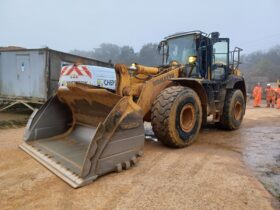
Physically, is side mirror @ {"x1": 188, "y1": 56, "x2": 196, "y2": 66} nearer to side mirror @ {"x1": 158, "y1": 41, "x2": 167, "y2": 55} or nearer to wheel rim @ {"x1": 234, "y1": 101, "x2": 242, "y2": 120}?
side mirror @ {"x1": 158, "y1": 41, "x2": 167, "y2": 55}

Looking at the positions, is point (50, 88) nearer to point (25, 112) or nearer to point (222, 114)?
point (25, 112)

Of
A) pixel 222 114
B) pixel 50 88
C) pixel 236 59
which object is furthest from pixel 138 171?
pixel 50 88

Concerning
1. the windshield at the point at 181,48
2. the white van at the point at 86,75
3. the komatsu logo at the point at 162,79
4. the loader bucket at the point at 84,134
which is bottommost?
the loader bucket at the point at 84,134

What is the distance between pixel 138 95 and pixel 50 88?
5459mm

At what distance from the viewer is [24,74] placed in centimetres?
973

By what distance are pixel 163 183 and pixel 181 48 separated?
12.8 feet

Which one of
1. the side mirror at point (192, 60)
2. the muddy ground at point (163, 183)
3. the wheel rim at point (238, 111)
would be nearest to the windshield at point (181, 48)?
the side mirror at point (192, 60)

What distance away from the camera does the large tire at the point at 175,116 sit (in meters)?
4.71

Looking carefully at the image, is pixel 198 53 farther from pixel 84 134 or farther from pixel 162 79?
pixel 84 134

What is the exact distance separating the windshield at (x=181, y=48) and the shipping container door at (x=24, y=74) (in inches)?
215

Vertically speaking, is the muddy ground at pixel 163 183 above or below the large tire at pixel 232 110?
below

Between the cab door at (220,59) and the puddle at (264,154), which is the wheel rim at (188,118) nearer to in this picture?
the puddle at (264,154)

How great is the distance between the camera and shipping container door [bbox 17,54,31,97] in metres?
9.67

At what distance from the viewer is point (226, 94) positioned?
7227 millimetres
